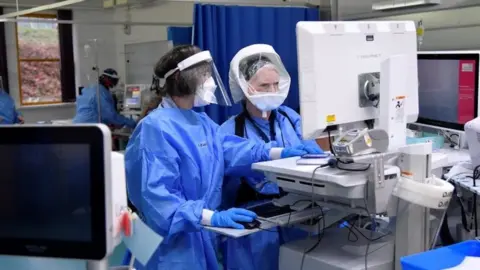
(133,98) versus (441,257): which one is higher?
(133,98)

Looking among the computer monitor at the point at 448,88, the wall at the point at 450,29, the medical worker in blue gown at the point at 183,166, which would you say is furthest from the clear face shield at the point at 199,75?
the wall at the point at 450,29

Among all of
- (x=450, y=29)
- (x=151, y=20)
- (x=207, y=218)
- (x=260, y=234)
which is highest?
(x=151, y=20)

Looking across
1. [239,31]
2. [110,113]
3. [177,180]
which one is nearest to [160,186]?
[177,180]

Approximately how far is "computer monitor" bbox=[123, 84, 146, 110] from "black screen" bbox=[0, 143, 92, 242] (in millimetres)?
4887

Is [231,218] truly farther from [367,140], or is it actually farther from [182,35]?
[182,35]

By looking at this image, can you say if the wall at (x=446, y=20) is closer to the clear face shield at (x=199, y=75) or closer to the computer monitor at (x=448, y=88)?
the computer monitor at (x=448, y=88)

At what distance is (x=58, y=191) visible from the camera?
967 mm

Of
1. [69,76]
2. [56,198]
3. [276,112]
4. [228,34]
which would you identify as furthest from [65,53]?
[56,198]

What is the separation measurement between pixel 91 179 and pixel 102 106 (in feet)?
16.3

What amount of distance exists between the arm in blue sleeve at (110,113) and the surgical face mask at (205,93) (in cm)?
385

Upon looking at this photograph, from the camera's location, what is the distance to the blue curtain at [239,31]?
10.9 ft

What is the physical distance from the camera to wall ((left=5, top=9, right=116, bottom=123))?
661 cm

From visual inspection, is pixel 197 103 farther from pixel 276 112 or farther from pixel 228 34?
pixel 228 34

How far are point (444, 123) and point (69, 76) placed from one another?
5.36 metres
